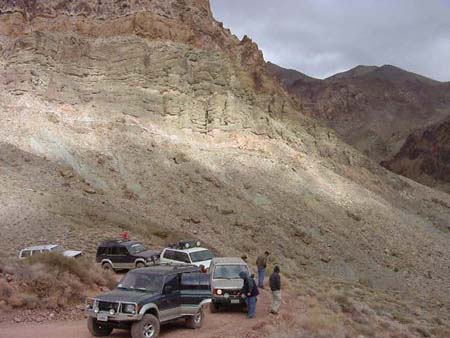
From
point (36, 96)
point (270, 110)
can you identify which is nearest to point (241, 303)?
point (36, 96)

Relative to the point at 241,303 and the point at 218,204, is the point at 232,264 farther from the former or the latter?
the point at 218,204

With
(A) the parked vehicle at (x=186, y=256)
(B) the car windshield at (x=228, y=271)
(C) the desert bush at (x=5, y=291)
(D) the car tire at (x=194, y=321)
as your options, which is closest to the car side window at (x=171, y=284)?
(D) the car tire at (x=194, y=321)

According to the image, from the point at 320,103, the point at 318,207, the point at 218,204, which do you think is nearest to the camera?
the point at 218,204

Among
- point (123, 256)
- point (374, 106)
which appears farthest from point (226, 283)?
point (374, 106)

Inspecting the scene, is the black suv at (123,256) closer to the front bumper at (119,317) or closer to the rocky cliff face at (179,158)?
the rocky cliff face at (179,158)

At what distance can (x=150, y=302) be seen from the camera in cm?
1195

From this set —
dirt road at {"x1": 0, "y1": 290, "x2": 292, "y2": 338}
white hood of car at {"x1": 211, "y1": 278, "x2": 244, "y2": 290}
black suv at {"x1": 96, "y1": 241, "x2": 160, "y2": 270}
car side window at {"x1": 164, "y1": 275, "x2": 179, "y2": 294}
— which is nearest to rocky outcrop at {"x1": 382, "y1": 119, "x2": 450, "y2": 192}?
black suv at {"x1": 96, "y1": 241, "x2": 160, "y2": 270}

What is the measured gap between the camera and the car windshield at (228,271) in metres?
16.2

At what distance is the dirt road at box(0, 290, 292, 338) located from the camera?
1218 centimetres

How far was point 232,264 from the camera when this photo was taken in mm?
16500

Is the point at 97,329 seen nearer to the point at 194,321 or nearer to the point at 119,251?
the point at 194,321

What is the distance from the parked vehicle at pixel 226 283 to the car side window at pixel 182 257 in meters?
3.44

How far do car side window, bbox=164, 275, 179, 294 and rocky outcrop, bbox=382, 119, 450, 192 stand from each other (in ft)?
299

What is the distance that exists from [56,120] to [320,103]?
4521 inches
